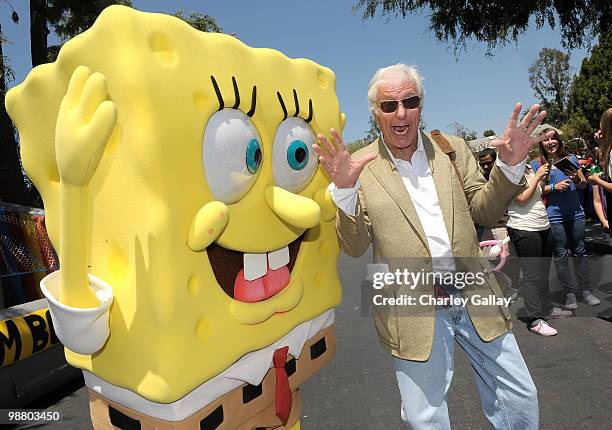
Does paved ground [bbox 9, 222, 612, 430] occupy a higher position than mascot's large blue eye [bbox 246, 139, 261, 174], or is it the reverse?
mascot's large blue eye [bbox 246, 139, 261, 174]

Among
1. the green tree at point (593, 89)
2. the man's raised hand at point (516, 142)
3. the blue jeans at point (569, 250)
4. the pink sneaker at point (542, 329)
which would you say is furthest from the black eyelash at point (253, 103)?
the green tree at point (593, 89)

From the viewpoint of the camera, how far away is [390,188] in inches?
64.9

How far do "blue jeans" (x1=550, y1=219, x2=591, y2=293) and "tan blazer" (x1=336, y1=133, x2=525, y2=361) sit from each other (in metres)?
2.67

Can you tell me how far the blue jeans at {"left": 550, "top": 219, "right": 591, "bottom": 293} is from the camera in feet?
12.9

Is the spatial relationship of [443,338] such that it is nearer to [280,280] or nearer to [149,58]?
[280,280]

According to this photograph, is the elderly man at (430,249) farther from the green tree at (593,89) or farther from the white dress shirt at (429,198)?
the green tree at (593,89)

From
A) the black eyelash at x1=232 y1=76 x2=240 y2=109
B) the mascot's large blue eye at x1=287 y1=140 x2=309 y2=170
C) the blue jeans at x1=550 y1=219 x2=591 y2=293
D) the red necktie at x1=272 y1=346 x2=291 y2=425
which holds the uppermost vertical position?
the black eyelash at x1=232 y1=76 x2=240 y2=109

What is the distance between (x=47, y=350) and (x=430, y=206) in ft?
10.2

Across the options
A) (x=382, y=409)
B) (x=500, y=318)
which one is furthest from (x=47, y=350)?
(x=500, y=318)

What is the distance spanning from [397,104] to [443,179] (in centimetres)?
32

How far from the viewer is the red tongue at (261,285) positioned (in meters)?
1.55

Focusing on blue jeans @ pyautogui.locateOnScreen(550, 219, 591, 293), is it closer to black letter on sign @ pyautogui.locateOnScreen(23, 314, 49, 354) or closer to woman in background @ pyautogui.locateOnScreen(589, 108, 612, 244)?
woman in background @ pyautogui.locateOnScreen(589, 108, 612, 244)

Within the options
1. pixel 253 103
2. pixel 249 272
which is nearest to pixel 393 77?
pixel 253 103

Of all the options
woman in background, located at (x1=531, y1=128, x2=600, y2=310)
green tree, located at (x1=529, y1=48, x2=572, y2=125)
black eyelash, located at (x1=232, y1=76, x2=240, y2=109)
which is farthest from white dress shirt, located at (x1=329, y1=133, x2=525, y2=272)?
green tree, located at (x1=529, y1=48, x2=572, y2=125)
